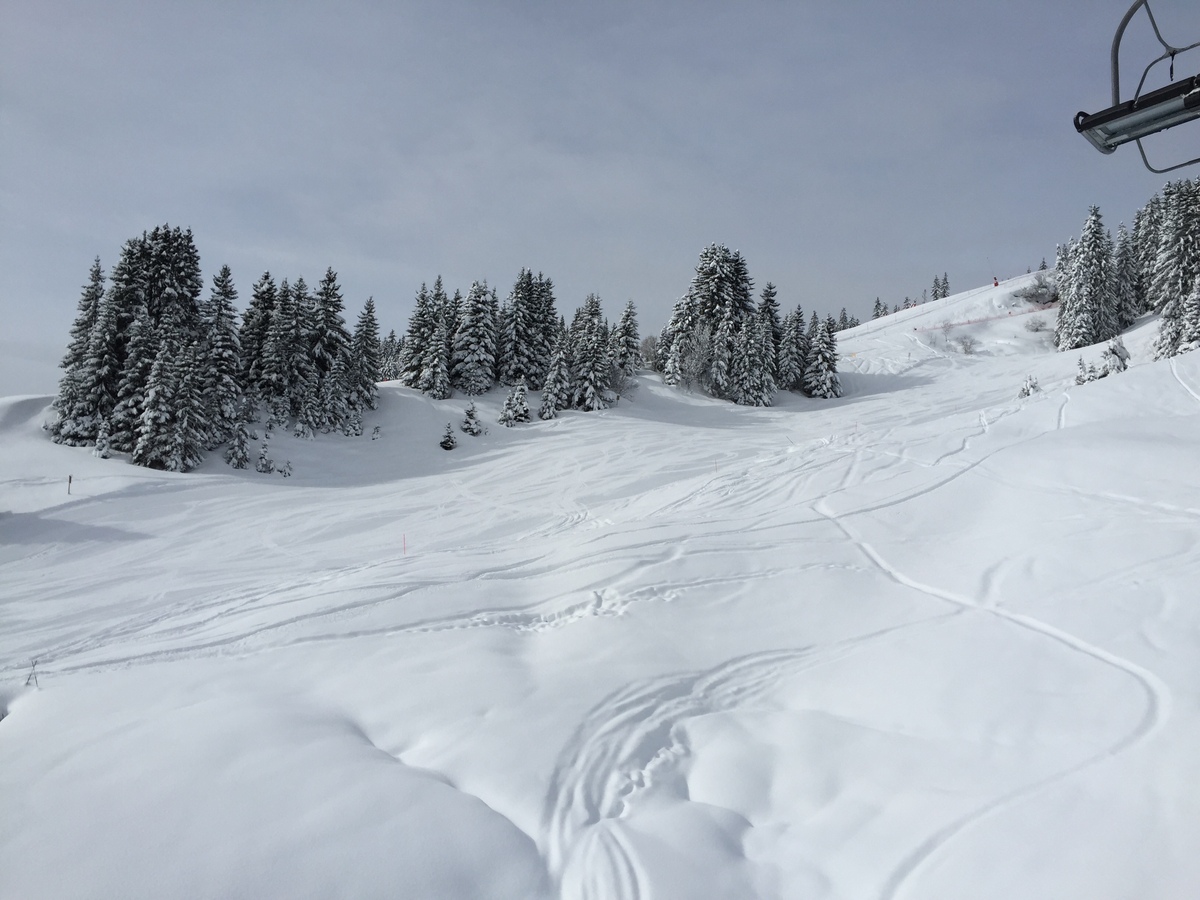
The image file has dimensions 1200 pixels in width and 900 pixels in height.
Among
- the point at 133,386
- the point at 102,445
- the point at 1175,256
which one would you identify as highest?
the point at 1175,256

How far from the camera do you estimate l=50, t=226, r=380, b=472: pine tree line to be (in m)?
29.7

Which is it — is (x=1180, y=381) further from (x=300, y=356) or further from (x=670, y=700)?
(x=300, y=356)

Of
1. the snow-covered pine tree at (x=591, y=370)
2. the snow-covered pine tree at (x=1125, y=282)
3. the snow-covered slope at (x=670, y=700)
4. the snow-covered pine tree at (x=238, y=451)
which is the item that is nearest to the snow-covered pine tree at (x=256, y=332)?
the snow-covered pine tree at (x=238, y=451)

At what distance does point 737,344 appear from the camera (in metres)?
49.7

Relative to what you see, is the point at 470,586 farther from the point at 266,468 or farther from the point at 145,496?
the point at 266,468

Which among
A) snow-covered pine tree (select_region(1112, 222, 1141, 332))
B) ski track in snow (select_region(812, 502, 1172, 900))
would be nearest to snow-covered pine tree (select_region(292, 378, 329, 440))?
ski track in snow (select_region(812, 502, 1172, 900))

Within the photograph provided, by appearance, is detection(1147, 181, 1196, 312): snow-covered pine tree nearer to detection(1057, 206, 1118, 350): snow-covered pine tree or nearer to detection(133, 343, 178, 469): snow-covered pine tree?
detection(1057, 206, 1118, 350): snow-covered pine tree

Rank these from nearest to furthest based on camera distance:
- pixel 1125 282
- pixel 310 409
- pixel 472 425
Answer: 1. pixel 310 409
2. pixel 472 425
3. pixel 1125 282

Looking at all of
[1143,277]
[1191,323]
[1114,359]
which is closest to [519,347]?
[1114,359]

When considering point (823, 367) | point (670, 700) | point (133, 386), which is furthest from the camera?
point (823, 367)

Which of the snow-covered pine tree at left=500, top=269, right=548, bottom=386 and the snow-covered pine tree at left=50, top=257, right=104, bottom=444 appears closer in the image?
the snow-covered pine tree at left=50, top=257, right=104, bottom=444

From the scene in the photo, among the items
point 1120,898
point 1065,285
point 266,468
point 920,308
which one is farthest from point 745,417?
point 920,308

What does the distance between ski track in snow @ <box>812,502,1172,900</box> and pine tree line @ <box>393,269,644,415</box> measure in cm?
3628

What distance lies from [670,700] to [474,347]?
141 ft
